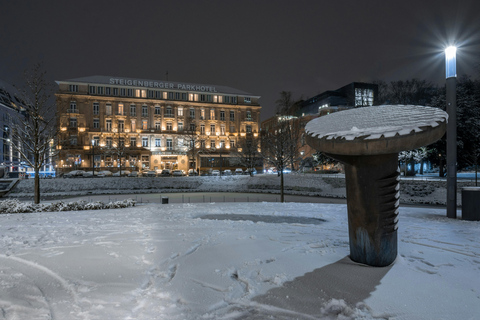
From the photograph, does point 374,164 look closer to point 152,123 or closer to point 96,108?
point 152,123

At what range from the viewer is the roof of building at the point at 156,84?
63.6 meters

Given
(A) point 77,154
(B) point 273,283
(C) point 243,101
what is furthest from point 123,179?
(C) point 243,101

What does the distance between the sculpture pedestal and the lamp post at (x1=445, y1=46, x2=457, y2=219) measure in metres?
7.59

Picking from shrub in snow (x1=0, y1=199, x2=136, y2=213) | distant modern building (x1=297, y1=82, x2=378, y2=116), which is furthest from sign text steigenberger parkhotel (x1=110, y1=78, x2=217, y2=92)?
shrub in snow (x1=0, y1=199, x2=136, y2=213)

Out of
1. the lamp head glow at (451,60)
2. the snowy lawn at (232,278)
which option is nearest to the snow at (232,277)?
the snowy lawn at (232,278)

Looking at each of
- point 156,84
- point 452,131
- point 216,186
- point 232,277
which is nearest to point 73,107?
point 156,84

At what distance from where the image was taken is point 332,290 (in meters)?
3.97

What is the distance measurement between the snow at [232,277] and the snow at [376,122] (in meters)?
2.30

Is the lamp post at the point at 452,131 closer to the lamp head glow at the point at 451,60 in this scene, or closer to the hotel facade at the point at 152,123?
the lamp head glow at the point at 451,60

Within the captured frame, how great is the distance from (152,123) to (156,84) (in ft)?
32.1

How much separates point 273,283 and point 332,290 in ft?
2.83

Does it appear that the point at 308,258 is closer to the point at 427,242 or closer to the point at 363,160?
the point at 363,160

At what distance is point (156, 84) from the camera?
222ft

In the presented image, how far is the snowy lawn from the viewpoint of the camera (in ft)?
11.5
